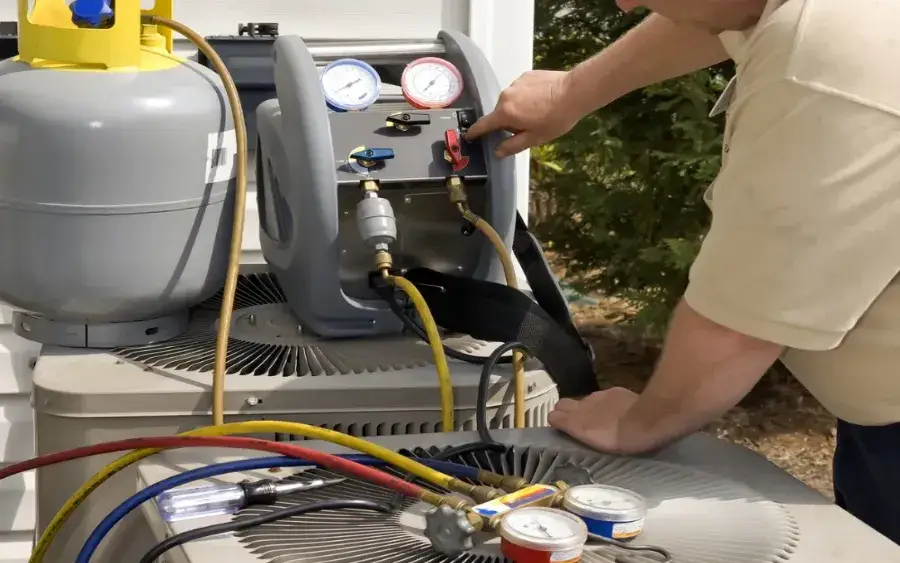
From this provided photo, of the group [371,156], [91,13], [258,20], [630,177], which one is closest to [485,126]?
[371,156]

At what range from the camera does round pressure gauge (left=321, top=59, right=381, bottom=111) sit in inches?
51.8

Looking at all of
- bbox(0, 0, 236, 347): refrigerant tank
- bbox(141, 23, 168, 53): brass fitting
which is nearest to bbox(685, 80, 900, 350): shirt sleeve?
bbox(0, 0, 236, 347): refrigerant tank

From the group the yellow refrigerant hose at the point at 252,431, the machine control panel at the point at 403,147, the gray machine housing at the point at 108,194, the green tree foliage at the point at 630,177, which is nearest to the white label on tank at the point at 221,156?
the gray machine housing at the point at 108,194

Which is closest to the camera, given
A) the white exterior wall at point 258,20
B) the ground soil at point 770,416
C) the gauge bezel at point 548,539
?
the gauge bezel at point 548,539

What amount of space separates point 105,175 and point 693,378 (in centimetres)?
67

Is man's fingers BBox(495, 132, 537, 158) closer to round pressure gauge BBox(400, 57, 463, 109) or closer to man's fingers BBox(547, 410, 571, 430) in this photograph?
round pressure gauge BBox(400, 57, 463, 109)

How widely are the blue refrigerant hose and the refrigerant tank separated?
36cm

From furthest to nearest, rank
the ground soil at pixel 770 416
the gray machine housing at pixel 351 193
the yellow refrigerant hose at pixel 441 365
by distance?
1. the ground soil at pixel 770 416
2. the gray machine housing at pixel 351 193
3. the yellow refrigerant hose at pixel 441 365

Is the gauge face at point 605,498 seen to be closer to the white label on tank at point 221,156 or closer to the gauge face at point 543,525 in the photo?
the gauge face at point 543,525

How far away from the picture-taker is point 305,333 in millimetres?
1371

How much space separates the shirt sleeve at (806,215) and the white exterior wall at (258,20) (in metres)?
1.21

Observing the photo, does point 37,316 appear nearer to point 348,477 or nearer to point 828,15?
point 348,477

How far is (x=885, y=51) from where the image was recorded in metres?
0.85

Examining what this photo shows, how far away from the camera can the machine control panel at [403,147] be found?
1.28m
